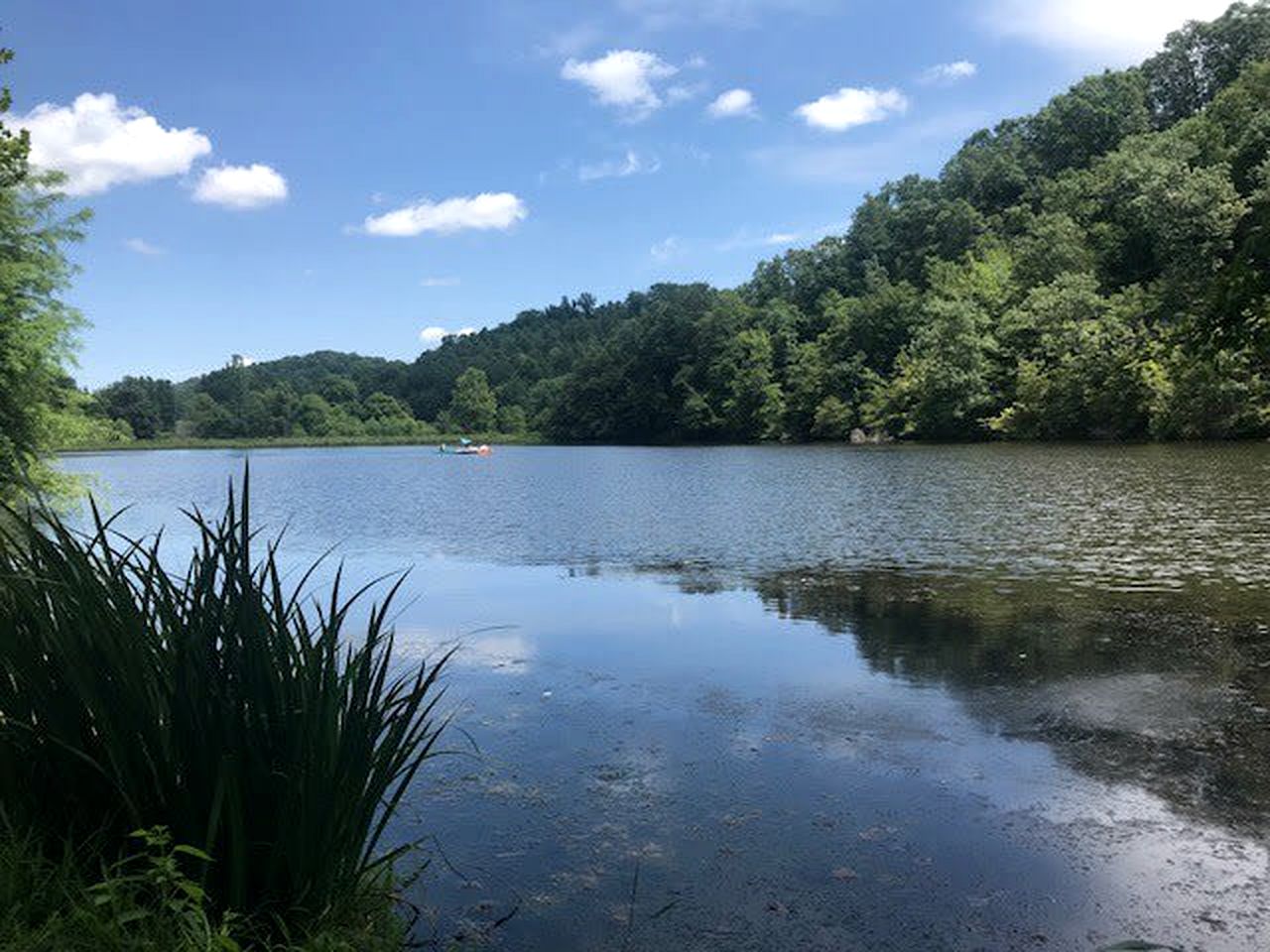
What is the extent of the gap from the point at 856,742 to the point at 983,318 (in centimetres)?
6375

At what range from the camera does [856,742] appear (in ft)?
22.6

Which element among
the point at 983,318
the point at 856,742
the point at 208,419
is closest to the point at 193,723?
the point at 856,742

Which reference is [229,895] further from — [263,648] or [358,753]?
[263,648]

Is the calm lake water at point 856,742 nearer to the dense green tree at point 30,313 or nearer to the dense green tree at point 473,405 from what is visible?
the dense green tree at point 30,313

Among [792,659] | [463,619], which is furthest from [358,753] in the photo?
[463,619]

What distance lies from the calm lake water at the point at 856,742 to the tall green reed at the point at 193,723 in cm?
121

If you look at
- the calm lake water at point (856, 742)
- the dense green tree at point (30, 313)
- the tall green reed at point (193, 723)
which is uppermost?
the dense green tree at point (30, 313)

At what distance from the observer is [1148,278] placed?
63469 mm

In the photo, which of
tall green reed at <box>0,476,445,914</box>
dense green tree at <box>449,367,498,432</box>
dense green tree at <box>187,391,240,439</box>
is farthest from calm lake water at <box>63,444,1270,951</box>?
dense green tree at <box>187,391,240,439</box>

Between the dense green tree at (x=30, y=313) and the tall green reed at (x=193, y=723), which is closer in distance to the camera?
the tall green reed at (x=193, y=723)

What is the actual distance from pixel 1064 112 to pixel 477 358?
9290 centimetres

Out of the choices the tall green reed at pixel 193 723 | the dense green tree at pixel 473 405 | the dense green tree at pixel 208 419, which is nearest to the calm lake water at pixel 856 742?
the tall green reed at pixel 193 723

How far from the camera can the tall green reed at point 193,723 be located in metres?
3.26

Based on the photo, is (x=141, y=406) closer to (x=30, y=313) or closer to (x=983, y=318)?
(x=983, y=318)
